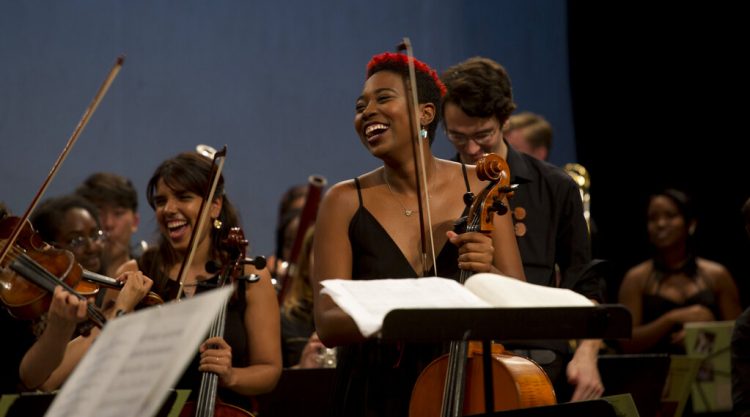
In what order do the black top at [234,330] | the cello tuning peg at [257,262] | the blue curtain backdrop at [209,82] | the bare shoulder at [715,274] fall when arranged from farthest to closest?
the bare shoulder at [715,274]
the blue curtain backdrop at [209,82]
the black top at [234,330]
the cello tuning peg at [257,262]

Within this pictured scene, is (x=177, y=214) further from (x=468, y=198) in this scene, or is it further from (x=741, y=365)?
(x=741, y=365)

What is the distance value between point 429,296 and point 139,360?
57cm

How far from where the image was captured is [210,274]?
265 cm

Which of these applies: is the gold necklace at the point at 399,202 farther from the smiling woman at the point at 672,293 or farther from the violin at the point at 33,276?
the smiling woman at the point at 672,293

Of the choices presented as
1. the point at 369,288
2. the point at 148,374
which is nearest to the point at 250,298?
the point at 369,288

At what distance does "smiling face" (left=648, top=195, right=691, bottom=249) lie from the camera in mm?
4648

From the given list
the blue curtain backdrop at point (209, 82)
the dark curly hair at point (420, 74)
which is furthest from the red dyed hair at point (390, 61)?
the blue curtain backdrop at point (209, 82)

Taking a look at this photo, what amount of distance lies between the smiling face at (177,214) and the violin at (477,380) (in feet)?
2.95

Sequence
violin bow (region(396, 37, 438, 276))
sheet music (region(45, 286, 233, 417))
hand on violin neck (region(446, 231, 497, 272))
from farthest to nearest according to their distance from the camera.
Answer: violin bow (region(396, 37, 438, 276)) < hand on violin neck (region(446, 231, 497, 272)) < sheet music (region(45, 286, 233, 417))

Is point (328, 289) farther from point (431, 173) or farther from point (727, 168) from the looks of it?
point (727, 168)

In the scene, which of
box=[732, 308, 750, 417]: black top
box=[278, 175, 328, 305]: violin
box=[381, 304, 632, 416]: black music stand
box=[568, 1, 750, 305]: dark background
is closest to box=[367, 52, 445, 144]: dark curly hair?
box=[381, 304, 632, 416]: black music stand

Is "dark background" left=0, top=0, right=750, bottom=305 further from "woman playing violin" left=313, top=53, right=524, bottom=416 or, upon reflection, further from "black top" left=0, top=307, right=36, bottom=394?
"woman playing violin" left=313, top=53, right=524, bottom=416

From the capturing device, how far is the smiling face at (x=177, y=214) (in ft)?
8.76

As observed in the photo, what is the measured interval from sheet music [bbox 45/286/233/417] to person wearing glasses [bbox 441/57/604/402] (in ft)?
5.98
